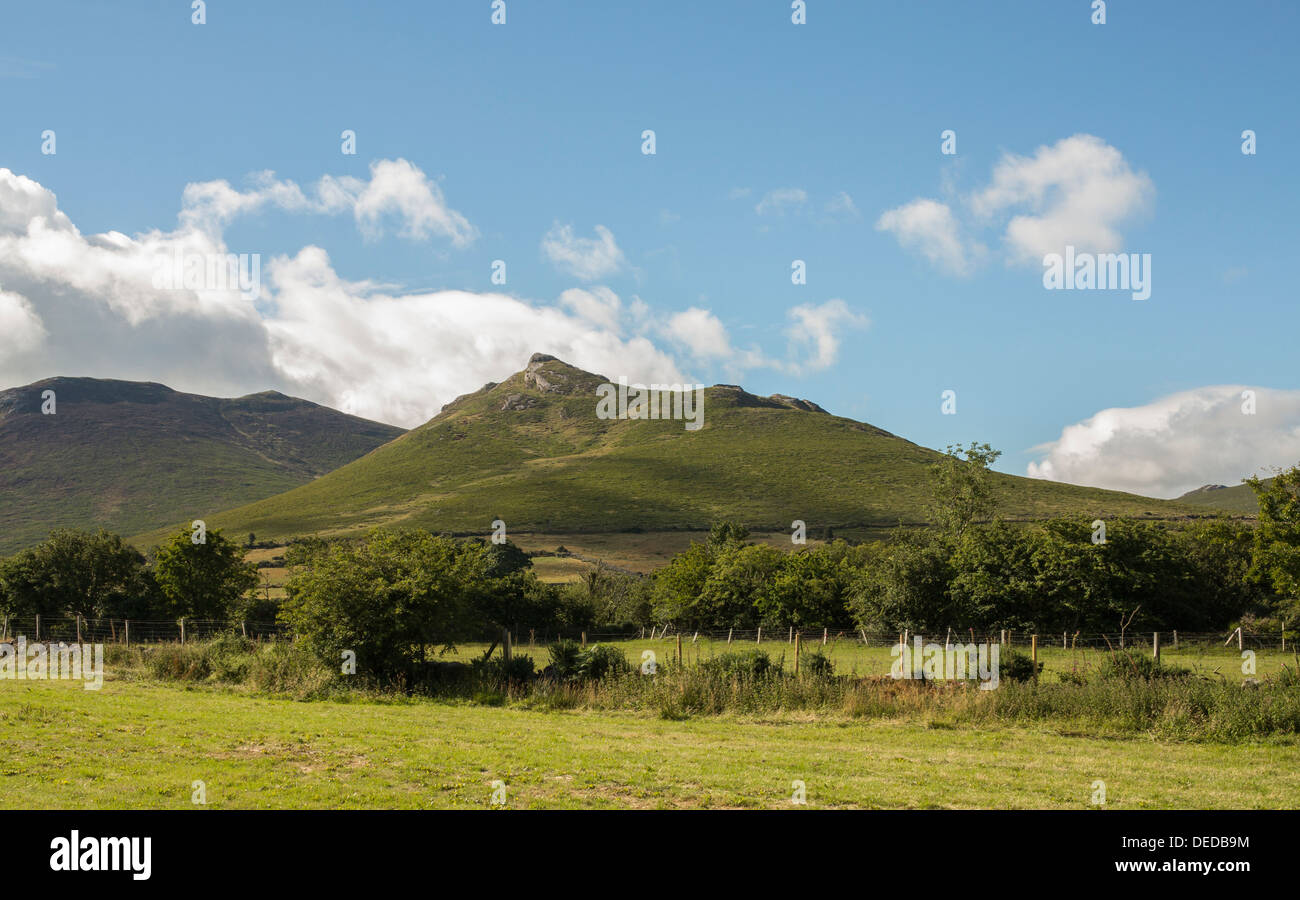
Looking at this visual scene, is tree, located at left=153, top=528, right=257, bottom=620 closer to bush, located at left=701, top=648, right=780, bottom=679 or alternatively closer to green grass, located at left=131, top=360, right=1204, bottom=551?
bush, located at left=701, top=648, right=780, bottom=679

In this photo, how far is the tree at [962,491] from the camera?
6272cm

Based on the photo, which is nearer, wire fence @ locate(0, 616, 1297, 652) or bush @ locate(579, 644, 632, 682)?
bush @ locate(579, 644, 632, 682)

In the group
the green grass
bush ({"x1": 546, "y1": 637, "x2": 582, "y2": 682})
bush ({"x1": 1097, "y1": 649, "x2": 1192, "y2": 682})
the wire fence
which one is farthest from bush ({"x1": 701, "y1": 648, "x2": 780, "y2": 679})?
the green grass

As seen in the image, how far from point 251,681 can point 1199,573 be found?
Result: 53.6m

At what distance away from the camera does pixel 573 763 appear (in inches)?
522

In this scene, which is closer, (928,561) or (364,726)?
(364,726)

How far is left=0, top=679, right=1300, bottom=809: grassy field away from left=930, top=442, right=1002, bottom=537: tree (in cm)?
4668

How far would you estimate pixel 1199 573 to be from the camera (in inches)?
2131

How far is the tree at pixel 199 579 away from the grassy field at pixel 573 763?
116ft

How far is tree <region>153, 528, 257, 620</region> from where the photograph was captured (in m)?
52.3

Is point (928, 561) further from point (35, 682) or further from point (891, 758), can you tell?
point (35, 682)

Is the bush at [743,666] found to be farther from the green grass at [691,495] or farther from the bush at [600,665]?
the green grass at [691,495]

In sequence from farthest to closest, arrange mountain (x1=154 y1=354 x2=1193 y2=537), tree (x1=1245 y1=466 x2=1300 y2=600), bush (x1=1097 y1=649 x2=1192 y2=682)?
mountain (x1=154 y1=354 x2=1193 y2=537) < tree (x1=1245 y1=466 x2=1300 y2=600) < bush (x1=1097 y1=649 x2=1192 y2=682)
